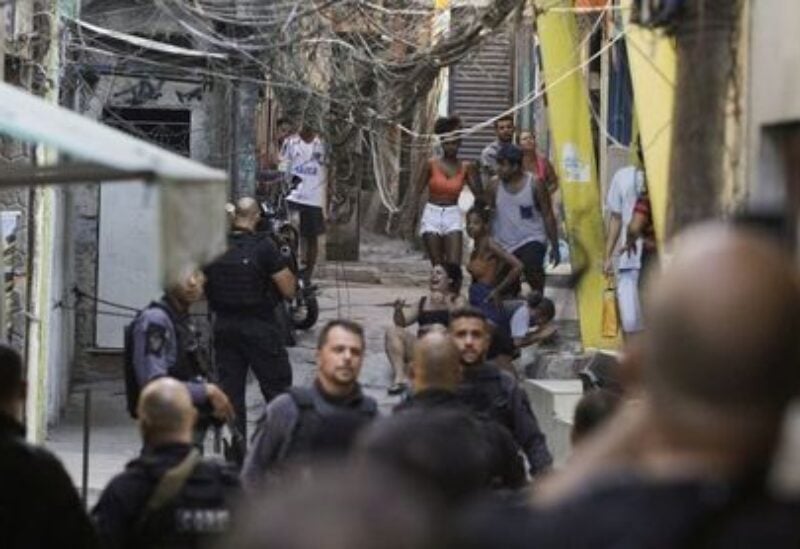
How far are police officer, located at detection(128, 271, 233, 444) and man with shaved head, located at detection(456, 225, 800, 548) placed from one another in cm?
778

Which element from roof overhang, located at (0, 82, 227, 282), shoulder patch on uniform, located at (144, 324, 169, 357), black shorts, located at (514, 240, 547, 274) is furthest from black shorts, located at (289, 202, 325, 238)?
roof overhang, located at (0, 82, 227, 282)

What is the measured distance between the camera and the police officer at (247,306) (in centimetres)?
1380

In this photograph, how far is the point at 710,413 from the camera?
337 centimetres

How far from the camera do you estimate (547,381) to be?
51.1 feet

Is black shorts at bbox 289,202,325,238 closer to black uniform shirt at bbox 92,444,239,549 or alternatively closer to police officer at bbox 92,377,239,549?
police officer at bbox 92,377,239,549

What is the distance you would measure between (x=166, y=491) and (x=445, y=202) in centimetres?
1189

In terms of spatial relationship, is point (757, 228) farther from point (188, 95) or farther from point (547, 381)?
point (188, 95)

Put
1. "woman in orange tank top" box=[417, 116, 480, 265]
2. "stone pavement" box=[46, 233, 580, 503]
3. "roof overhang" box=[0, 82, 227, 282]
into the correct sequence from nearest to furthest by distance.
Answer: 1. "roof overhang" box=[0, 82, 227, 282]
2. "stone pavement" box=[46, 233, 580, 503]
3. "woman in orange tank top" box=[417, 116, 480, 265]

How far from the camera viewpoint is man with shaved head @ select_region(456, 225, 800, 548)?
3.32 meters

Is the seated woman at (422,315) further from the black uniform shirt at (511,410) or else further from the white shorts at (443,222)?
the black uniform shirt at (511,410)

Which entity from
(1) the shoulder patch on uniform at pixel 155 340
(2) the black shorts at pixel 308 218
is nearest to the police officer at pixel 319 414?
(1) the shoulder patch on uniform at pixel 155 340

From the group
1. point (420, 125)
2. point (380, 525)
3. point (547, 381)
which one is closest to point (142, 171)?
point (380, 525)

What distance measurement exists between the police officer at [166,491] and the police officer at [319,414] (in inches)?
21.5

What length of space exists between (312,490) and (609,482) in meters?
0.66
